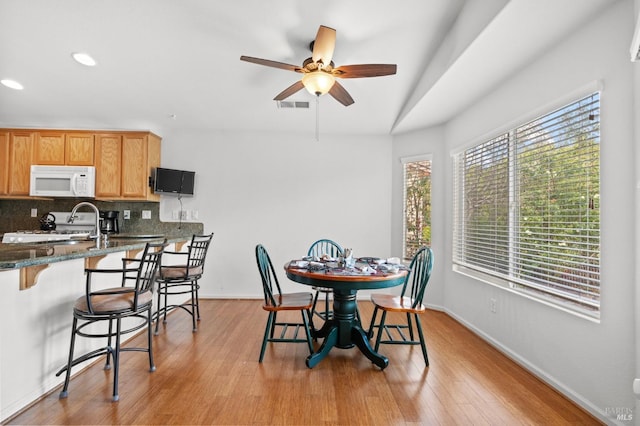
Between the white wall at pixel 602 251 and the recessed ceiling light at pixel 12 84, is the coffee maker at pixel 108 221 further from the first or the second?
the white wall at pixel 602 251

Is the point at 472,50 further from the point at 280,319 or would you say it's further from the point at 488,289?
the point at 280,319

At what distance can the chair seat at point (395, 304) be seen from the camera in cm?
241

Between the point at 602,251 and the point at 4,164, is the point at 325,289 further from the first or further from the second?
the point at 4,164

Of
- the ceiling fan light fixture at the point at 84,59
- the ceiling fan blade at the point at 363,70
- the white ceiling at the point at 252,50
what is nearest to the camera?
the white ceiling at the point at 252,50

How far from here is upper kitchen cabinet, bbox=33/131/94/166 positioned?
404 cm

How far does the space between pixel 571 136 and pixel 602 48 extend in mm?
532

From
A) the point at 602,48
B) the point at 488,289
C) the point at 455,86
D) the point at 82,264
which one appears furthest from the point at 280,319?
the point at 602,48

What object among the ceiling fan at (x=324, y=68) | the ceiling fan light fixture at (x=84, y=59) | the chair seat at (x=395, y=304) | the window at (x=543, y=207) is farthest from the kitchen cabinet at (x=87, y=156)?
the window at (x=543, y=207)

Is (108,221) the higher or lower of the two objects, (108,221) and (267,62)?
the lower

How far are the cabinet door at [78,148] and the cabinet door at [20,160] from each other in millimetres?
487

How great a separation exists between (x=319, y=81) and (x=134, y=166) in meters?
3.10

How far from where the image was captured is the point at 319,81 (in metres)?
2.26

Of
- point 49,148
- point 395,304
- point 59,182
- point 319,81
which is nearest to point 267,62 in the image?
point 319,81

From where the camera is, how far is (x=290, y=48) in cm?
244
